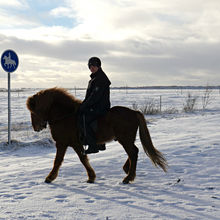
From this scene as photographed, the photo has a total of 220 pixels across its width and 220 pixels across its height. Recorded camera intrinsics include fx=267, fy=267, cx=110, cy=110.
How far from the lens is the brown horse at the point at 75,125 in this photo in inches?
186

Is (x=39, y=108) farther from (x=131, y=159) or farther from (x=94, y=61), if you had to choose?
(x=131, y=159)

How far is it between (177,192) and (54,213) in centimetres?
189

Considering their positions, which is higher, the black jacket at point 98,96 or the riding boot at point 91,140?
the black jacket at point 98,96

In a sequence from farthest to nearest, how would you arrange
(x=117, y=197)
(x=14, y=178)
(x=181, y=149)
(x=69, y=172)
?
(x=181, y=149), (x=69, y=172), (x=14, y=178), (x=117, y=197)

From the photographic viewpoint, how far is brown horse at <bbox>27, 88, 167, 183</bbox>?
471 centimetres

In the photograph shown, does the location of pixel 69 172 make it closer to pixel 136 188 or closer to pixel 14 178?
pixel 14 178

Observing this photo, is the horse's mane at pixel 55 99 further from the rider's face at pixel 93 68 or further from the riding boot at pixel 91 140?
the rider's face at pixel 93 68

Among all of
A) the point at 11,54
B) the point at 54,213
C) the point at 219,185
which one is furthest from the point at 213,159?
the point at 11,54

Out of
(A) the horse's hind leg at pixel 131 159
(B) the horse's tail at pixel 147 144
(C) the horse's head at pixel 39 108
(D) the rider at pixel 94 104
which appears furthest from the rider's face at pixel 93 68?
(A) the horse's hind leg at pixel 131 159

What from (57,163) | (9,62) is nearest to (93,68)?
(57,163)

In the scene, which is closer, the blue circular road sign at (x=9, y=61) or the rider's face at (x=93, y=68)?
the rider's face at (x=93, y=68)

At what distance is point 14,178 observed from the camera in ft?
17.0

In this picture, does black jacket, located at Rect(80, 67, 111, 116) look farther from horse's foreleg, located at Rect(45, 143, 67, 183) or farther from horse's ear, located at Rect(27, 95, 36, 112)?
horse's ear, located at Rect(27, 95, 36, 112)

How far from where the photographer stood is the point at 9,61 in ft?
29.2
